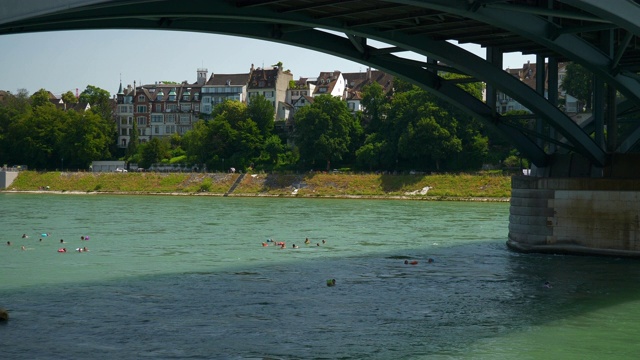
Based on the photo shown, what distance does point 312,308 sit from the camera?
2039cm

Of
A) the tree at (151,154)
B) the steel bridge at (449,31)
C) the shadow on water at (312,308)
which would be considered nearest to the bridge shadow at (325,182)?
the tree at (151,154)

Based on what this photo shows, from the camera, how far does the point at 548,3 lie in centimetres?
2148

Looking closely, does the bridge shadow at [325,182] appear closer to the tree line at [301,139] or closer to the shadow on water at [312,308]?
the tree line at [301,139]

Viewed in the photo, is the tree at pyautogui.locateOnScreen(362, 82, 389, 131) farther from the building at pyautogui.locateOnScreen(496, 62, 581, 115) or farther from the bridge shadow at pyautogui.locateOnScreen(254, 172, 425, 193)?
the bridge shadow at pyautogui.locateOnScreen(254, 172, 425, 193)

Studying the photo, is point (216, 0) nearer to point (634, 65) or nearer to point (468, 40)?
point (468, 40)

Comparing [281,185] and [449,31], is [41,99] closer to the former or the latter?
[281,185]

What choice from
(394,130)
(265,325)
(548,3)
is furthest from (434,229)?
(394,130)

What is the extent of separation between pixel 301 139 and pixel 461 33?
3025 inches

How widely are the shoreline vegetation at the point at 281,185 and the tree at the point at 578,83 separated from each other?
12.9 m

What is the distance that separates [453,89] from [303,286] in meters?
8.62

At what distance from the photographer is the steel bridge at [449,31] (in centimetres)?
1681

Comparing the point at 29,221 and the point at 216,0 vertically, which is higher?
the point at 216,0

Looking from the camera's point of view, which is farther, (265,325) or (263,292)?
(263,292)

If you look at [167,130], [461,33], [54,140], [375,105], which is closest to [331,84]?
[167,130]
